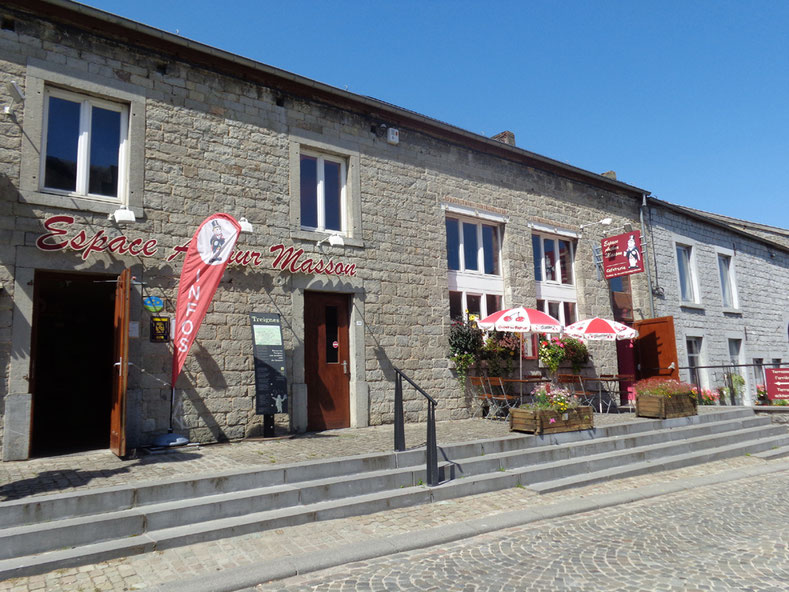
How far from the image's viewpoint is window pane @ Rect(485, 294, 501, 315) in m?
12.0

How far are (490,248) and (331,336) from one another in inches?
179

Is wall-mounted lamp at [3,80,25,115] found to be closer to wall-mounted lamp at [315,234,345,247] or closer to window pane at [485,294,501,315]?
wall-mounted lamp at [315,234,345,247]

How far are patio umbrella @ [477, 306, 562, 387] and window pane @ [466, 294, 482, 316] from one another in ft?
3.51

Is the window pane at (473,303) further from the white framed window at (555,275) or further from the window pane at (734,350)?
the window pane at (734,350)

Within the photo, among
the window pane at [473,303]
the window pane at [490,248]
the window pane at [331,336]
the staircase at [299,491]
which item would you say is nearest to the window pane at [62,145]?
the window pane at [331,336]

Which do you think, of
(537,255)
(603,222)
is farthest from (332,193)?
(603,222)

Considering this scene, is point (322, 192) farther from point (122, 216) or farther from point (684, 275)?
point (684, 275)

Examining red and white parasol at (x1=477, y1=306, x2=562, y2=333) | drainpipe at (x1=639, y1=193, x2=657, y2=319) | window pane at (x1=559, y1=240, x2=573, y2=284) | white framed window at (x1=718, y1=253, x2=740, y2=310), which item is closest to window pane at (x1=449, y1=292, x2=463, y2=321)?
red and white parasol at (x1=477, y1=306, x2=562, y2=333)

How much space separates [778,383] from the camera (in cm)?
1343

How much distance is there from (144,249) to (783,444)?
11245 mm

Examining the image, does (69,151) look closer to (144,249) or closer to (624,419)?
(144,249)

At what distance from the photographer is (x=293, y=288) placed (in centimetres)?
905

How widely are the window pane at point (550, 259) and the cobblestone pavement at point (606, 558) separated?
25.5 feet

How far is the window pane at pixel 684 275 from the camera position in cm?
1661
